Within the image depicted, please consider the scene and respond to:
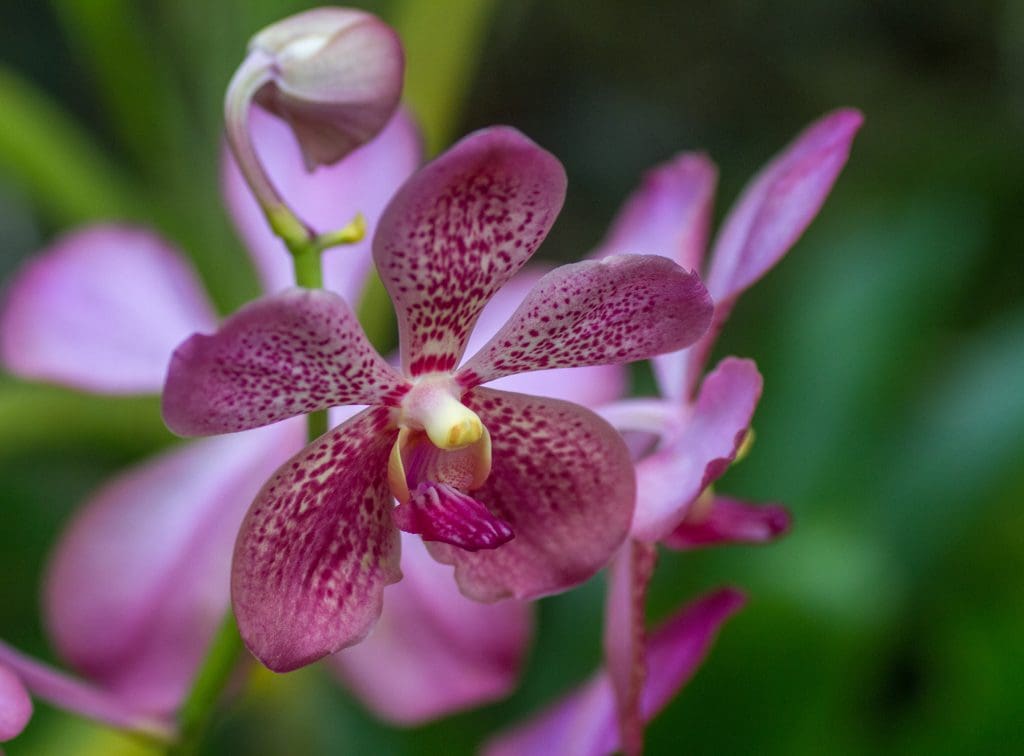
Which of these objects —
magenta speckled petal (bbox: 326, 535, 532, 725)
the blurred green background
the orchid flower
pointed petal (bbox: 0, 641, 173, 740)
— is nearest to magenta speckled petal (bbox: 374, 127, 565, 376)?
the orchid flower

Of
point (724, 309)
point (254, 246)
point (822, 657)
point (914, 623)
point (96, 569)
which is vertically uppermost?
point (724, 309)

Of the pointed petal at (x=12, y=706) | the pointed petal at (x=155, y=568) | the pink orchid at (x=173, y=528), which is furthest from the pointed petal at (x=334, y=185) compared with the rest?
the pointed petal at (x=12, y=706)

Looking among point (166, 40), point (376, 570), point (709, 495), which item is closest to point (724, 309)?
point (709, 495)

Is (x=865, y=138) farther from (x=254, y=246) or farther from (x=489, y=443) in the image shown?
(x=489, y=443)

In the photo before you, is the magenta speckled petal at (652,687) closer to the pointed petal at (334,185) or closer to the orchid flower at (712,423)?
the orchid flower at (712,423)

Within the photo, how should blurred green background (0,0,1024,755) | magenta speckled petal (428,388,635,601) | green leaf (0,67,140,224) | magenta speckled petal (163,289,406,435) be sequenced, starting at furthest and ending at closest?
green leaf (0,67,140,224) → blurred green background (0,0,1024,755) → magenta speckled petal (428,388,635,601) → magenta speckled petal (163,289,406,435)

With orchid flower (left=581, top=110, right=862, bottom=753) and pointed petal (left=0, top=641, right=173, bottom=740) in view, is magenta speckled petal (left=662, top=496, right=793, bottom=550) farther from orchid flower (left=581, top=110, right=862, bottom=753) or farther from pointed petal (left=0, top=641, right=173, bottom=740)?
pointed petal (left=0, top=641, right=173, bottom=740)
